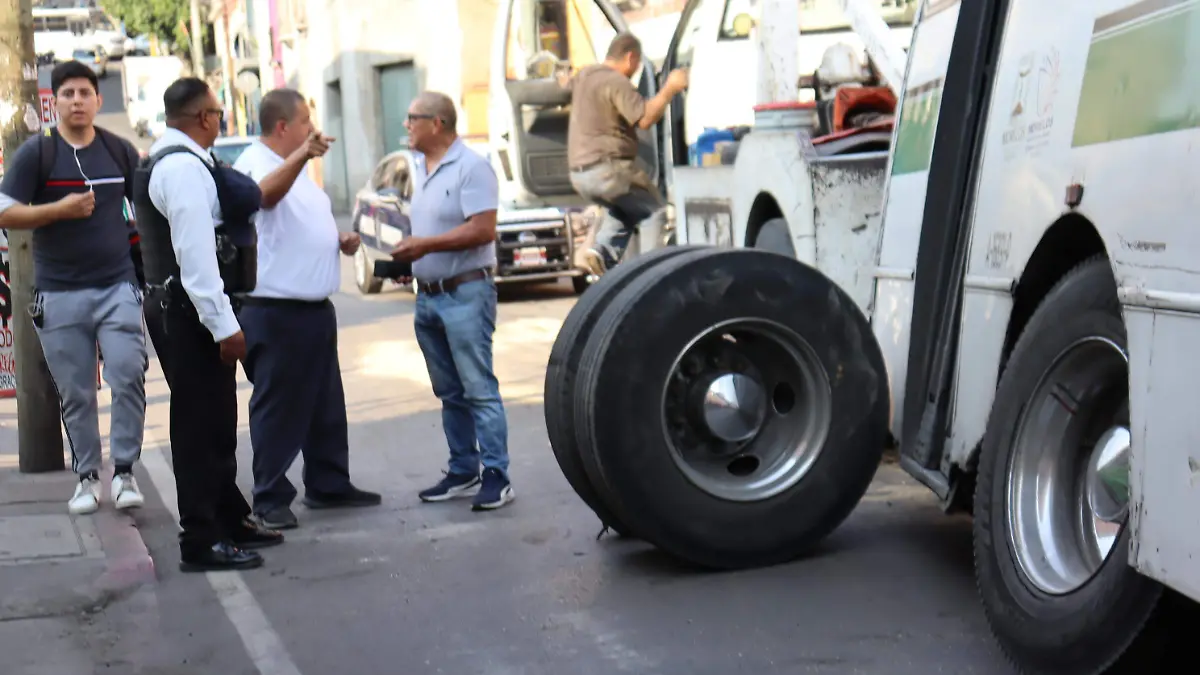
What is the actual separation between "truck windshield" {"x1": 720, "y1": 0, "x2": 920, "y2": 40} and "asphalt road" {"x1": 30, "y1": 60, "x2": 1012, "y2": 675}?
93.9 inches

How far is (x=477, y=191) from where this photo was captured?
23.6ft

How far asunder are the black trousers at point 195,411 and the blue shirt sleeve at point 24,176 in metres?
1.44

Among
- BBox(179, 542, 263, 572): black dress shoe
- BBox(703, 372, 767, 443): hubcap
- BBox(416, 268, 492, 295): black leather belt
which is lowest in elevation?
BBox(179, 542, 263, 572): black dress shoe

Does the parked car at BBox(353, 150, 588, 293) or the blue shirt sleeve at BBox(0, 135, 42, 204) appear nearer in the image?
the blue shirt sleeve at BBox(0, 135, 42, 204)

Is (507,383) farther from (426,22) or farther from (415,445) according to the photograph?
(426,22)

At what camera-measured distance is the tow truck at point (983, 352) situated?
377 cm

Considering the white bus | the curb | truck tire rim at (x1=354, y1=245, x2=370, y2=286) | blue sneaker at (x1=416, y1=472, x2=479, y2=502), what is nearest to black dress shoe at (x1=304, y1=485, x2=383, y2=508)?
blue sneaker at (x1=416, y1=472, x2=479, y2=502)

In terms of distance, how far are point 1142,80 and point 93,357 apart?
511 centimetres

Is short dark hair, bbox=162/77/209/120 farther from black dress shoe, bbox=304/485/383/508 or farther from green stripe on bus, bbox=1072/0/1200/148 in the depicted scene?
green stripe on bus, bbox=1072/0/1200/148

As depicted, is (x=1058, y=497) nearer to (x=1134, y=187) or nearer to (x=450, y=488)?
(x=1134, y=187)

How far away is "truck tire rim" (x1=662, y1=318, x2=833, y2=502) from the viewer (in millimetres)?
5801

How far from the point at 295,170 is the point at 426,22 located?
1178 inches

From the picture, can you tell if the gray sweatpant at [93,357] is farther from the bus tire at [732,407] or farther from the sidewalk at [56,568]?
the bus tire at [732,407]

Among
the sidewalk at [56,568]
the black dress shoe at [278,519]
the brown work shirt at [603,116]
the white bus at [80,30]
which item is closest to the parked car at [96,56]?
the white bus at [80,30]
